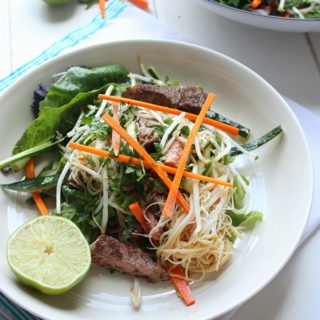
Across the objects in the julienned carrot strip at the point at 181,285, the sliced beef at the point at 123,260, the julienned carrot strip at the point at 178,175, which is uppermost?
the julienned carrot strip at the point at 178,175

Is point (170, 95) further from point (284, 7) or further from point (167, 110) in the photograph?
point (284, 7)

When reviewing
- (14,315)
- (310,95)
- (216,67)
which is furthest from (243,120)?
(14,315)

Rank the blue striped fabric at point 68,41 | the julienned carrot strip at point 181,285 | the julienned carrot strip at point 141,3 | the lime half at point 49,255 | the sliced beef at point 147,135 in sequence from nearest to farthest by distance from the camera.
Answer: the lime half at point 49,255 → the julienned carrot strip at point 181,285 → the sliced beef at point 147,135 → the blue striped fabric at point 68,41 → the julienned carrot strip at point 141,3

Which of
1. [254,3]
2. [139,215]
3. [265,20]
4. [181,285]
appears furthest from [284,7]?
[181,285]

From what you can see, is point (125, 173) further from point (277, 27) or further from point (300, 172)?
point (277, 27)

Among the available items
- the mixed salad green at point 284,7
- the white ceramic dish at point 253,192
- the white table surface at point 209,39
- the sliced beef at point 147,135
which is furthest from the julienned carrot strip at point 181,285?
the mixed salad green at point 284,7

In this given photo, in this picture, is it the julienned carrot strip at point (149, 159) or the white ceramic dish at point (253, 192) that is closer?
the white ceramic dish at point (253, 192)

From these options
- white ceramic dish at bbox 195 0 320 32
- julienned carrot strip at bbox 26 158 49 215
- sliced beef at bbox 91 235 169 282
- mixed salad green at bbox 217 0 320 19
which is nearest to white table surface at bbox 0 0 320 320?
mixed salad green at bbox 217 0 320 19

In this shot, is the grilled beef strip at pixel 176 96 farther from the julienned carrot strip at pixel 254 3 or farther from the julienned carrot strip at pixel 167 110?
the julienned carrot strip at pixel 254 3
